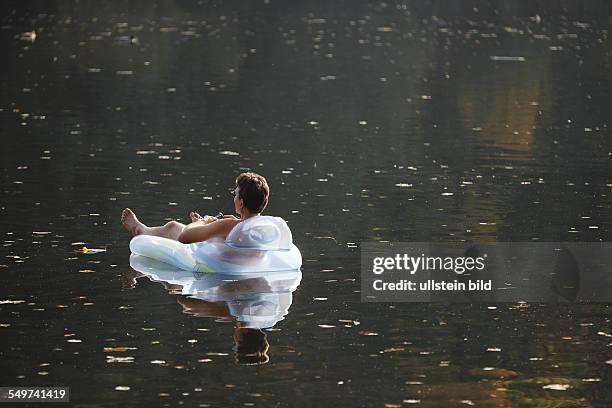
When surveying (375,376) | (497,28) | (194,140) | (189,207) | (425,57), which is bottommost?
(375,376)

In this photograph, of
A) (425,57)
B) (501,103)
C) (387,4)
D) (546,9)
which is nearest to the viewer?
(501,103)

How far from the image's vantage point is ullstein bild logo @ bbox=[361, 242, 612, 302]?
1506 centimetres

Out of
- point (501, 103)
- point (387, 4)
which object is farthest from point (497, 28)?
point (501, 103)

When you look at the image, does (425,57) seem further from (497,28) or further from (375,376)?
(375,376)

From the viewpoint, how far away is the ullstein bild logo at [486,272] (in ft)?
49.4

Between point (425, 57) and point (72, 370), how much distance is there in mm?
41582

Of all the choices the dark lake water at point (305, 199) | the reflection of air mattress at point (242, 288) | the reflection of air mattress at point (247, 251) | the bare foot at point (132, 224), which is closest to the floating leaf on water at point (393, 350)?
the dark lake water at point (305, 199)

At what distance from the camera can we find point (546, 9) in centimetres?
8488

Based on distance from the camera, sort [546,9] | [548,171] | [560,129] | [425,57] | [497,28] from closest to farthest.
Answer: [548,171], [560,129], [425,57], [497,28], [546,9]

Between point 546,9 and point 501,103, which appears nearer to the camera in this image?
point 501,103

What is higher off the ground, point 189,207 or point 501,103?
point 501,103
